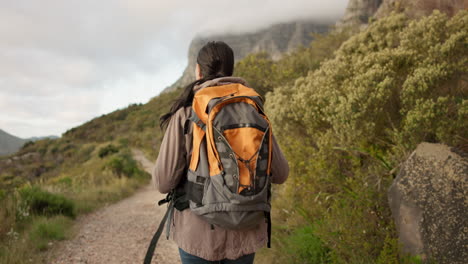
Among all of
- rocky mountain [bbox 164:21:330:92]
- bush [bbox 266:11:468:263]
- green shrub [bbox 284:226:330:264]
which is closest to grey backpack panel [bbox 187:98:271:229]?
bush [bbox 266:11:468:263]

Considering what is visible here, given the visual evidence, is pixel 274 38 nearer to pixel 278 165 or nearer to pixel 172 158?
pixel 278 165

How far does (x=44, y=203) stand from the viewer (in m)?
6.32

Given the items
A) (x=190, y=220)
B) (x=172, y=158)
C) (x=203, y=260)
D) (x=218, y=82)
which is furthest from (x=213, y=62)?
(x=203, y=260)

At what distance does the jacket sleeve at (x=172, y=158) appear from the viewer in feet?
5.30

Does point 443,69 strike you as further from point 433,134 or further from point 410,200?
point 410,200

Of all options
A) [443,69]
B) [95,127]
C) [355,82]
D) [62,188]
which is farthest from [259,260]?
[95,127]

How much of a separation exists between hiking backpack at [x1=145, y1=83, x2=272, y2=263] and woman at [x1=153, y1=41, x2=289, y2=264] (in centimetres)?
7

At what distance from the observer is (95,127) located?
3869 cm

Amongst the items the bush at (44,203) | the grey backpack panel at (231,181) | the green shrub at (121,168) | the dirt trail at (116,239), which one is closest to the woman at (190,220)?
the grey backpack panel at (231,181)

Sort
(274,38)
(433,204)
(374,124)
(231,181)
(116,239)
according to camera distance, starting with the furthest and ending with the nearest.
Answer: (274,38)
(116,239)
(374,124)
(433,204)
(231,181)

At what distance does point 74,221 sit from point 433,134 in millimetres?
7061

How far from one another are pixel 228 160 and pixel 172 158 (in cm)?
33

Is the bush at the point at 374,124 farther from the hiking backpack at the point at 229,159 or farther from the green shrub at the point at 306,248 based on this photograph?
the hiking backpack at the point at 229,159

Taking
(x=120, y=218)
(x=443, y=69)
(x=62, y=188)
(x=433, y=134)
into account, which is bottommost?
(x=120, y=218)
